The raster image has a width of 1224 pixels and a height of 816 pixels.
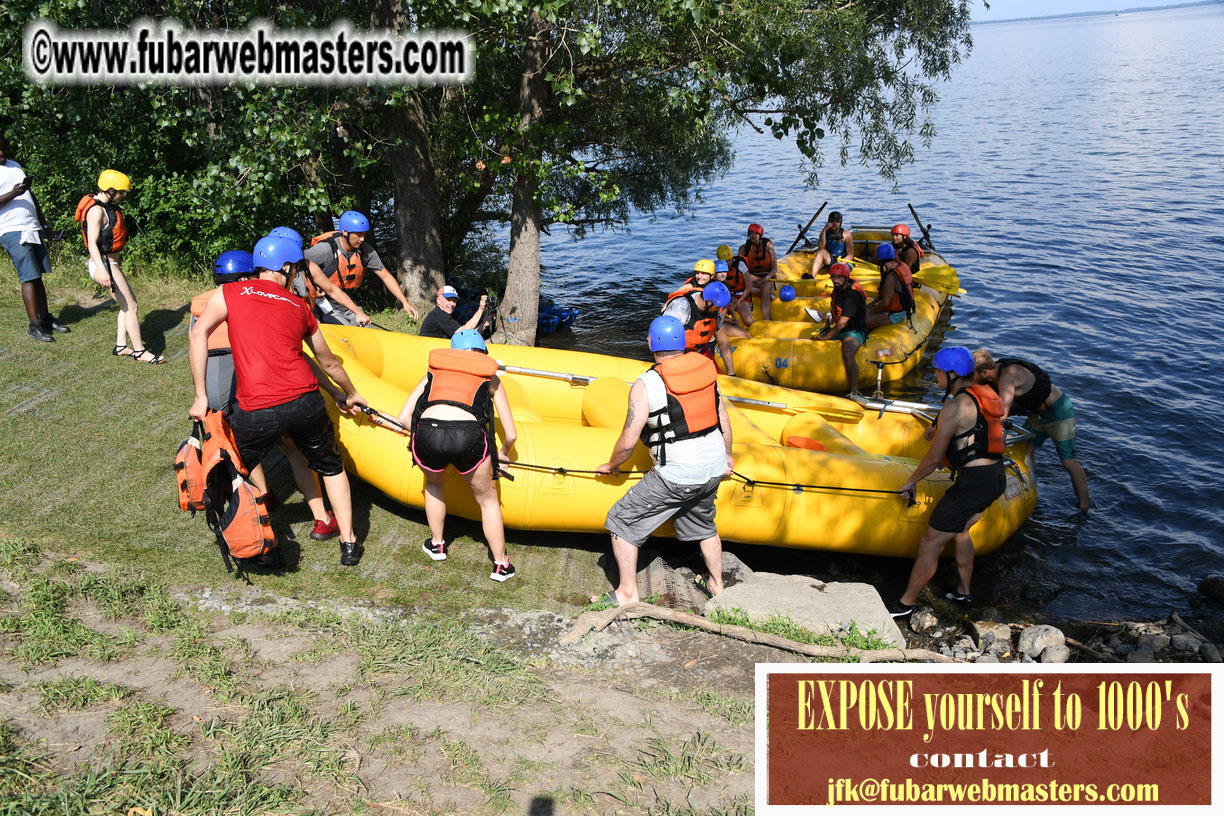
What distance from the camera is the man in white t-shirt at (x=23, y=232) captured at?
7.32 metres

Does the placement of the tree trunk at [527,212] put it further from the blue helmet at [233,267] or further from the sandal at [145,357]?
the blue helmet at [233,267]

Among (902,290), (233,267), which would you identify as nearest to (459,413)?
(233,267)

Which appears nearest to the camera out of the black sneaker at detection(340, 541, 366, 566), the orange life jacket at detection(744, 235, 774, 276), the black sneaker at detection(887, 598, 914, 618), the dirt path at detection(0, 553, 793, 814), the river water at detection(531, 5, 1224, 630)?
the dirt path at detection(0, 553, 793, 814)

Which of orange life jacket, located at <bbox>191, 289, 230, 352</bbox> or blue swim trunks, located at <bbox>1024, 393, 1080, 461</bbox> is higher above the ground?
orange life jacket, located at <bbox>191, 289, 230, 352</bbox>

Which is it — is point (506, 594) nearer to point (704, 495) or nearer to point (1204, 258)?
point (704, 495)

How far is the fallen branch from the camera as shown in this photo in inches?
191

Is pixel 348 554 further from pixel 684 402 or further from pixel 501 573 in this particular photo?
pixel 684 402

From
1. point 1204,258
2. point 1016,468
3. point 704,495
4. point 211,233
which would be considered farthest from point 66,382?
point 1204,258

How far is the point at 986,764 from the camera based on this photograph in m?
3.98

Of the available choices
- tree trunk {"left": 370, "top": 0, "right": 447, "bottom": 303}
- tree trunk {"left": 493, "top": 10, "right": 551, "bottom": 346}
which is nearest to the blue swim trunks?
tree trunk {"left": 493, "top": 10, "right": 551, "bottom": 346}

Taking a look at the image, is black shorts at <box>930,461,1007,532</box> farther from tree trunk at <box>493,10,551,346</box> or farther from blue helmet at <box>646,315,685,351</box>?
tree trunk at <box>493,10,551,346</box>

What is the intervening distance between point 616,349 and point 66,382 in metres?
7.06

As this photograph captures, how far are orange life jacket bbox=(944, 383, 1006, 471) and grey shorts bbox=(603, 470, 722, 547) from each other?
185 centimetres

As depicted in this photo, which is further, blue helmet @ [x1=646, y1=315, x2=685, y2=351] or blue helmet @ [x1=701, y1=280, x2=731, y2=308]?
blue helmet @ [x1=701, y1=280, x2=731, y2=308]
